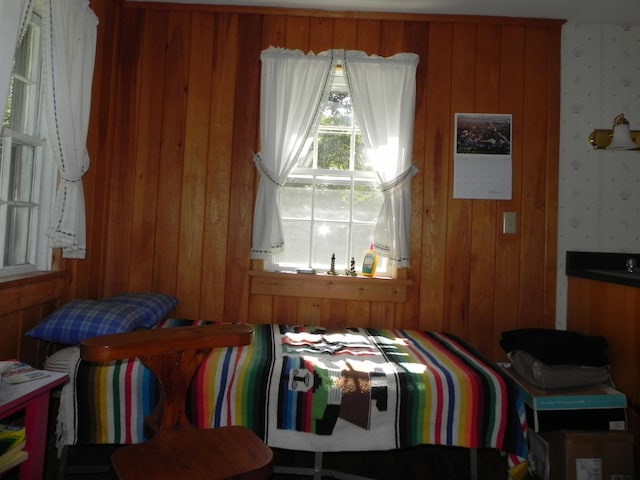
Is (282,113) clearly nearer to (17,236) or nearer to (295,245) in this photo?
(295,245)

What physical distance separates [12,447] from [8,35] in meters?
1.55

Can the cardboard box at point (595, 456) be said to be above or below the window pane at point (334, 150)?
below

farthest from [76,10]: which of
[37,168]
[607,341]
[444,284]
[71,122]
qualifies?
[607,341]

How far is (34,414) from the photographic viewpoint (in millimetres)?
1524

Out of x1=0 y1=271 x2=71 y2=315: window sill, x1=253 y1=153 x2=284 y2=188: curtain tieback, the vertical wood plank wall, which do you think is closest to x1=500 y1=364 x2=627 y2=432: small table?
the vertical wood plank wall

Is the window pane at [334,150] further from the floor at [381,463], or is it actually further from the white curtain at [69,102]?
the floor at [381,463]

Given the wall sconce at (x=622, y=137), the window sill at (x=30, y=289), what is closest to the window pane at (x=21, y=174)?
the window sill at (x=30, y=289)

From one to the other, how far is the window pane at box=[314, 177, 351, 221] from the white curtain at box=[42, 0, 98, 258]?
4.66 feet

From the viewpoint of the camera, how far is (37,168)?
227 cm

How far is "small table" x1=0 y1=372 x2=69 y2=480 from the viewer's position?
4.78ft

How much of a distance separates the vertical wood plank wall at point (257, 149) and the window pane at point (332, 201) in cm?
45

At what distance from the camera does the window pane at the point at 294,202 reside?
291 centimetres

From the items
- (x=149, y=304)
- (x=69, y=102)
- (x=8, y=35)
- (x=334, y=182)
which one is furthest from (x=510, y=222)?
(x=8, y=35)

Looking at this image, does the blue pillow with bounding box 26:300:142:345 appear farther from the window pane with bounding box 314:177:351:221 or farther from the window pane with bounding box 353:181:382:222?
the window pane with bounding box 353:181:382:222
